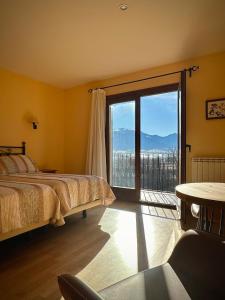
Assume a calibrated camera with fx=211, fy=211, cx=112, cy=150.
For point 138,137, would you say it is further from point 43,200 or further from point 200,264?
point 200,264

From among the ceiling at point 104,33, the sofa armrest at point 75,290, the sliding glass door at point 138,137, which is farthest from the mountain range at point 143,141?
the sofa armrest at point 75,290

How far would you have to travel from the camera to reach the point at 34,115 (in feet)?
14.6

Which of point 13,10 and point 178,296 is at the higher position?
point 13,10

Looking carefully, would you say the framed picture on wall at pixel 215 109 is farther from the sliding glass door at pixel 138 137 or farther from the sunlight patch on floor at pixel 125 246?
the sunlight patch on floor at pixel 125 246

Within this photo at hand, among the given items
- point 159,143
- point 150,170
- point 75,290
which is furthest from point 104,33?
point 150,170

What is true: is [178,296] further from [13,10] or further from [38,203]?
[13,10]

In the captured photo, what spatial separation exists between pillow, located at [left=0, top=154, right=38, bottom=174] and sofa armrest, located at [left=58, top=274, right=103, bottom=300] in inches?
117

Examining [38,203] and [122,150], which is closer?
[38,203]

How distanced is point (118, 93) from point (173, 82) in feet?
3.70

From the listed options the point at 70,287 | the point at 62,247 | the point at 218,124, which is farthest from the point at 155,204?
the point at 70,287

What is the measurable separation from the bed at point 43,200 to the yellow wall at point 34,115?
3.72 feet

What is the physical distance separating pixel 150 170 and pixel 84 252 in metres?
3.20

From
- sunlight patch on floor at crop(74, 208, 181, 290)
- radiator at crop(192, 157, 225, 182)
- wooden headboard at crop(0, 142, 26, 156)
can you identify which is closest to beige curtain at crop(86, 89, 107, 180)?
sunlight patch on floor at crop(74, 208, 181, 290)

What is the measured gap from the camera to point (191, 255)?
1.03m
